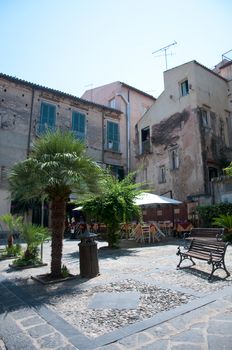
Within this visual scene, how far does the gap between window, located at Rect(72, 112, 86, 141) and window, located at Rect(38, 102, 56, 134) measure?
5.48ft

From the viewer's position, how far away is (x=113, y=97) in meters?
25.3

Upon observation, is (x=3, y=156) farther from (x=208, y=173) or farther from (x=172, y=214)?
(x=208, y=173)

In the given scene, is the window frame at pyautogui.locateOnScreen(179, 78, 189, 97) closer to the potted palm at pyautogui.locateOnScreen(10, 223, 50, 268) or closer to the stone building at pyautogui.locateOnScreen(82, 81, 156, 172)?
the stone building at pyautogui.locateOnScreen(82, 81, 156, 172)

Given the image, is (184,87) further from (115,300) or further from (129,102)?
(115,300)

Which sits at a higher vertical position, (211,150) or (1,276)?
(211,150)

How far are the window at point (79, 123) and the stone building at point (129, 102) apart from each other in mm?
4285

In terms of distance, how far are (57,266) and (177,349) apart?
3.76m

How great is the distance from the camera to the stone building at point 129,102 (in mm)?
24516

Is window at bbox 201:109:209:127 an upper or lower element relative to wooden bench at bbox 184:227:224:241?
upper

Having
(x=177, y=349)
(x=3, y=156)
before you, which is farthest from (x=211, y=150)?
(x=177, y=349)

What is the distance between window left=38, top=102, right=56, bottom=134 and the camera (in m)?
19.6

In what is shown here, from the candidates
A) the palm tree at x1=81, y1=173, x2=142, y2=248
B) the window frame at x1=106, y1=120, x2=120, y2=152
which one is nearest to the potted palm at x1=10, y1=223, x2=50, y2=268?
A: the palm tree at x1=81, y1=173, x2=142, y2=248

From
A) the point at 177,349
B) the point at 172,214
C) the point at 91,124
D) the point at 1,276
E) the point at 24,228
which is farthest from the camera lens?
the point at 91,124

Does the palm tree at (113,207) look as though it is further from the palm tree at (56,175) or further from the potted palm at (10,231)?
the palm tree at (56,175)
